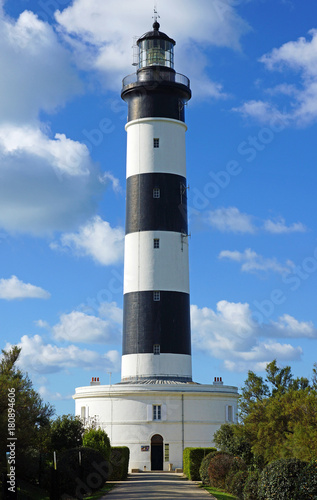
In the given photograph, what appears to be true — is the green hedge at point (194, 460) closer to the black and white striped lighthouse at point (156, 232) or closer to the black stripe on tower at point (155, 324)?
the black and white striped lighthouse at point (156, 232)

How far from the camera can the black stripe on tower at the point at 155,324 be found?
3578cm

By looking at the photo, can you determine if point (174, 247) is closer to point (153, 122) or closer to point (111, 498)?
point (153, 122)

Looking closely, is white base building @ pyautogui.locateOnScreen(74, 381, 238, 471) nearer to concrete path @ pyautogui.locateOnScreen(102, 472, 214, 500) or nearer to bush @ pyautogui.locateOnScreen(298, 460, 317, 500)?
concrete path @ pyautogui.locateOnScreen(102, 472, 214, 500)

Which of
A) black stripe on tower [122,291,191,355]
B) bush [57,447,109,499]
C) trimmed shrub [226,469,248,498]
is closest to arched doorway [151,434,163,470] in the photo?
black stripe on tower [122,291,191,355]

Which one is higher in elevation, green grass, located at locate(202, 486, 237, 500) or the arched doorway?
the arched doorway

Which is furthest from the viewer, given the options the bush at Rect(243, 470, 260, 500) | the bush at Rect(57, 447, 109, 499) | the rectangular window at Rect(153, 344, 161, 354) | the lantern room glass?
the lantern room glass

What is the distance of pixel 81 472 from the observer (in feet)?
79.3

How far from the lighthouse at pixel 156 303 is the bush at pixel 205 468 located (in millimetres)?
5103

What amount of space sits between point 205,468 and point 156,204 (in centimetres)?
1478

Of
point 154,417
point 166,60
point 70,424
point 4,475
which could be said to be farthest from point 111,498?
point 166,60

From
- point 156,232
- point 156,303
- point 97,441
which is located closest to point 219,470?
point 97,441

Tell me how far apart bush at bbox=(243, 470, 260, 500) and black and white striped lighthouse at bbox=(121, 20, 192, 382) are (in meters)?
14.0

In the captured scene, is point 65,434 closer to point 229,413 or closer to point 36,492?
point 36,492

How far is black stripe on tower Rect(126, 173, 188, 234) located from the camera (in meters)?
37.0
